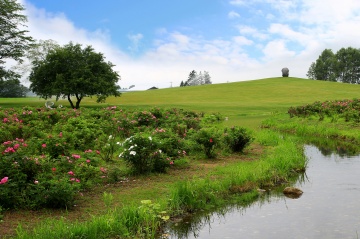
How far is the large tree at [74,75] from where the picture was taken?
47.7 m

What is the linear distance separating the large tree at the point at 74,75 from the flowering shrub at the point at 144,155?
1494 inches

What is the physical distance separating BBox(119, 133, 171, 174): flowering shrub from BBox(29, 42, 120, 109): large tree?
37944mm

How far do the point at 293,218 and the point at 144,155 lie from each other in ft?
14.0

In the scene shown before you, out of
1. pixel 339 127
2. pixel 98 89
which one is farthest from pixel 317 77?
pixel 339 127

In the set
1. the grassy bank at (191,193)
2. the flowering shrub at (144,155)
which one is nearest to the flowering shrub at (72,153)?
the flowering shrub at (144,155)

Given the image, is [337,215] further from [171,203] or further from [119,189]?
[119,189]

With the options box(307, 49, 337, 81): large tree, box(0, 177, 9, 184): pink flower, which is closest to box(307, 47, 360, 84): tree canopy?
box(307, 49, 337, 81): large tree

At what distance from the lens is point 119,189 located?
930cm

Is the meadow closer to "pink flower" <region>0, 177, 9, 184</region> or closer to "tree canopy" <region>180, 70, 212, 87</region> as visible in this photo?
"pink flower" <region>0, 177, 9, 184</region>

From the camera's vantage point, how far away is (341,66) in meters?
130

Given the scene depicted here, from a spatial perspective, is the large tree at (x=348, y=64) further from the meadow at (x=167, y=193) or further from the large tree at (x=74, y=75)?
the meadow at (x=167, y=193)

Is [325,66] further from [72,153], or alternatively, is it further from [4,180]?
[4,180]

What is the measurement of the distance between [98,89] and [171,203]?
4184 cm

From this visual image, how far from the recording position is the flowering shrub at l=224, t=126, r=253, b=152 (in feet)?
46.5
